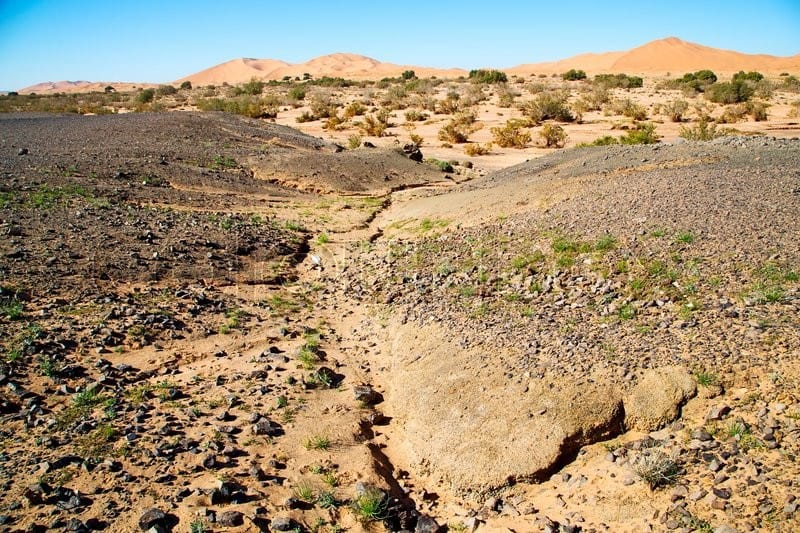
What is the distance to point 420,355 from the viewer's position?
5945 mm

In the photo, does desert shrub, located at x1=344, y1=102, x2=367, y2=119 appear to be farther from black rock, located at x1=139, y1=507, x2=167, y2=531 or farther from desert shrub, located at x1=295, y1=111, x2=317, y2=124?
black rock, located at x1=139, y1=507, x2=167, y2=531

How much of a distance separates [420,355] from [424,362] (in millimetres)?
166

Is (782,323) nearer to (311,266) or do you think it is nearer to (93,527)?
(93,527)

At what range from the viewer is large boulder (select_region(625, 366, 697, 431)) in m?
4.44

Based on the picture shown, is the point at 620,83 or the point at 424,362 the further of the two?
the point at 620,83

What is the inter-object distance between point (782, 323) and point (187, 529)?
15.9ft

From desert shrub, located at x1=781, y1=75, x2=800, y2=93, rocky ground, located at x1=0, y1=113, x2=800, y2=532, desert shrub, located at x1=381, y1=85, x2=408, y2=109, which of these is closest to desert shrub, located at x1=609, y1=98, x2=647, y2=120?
desert shrub, located at x1=781, y1=75, x2=800, y2=93

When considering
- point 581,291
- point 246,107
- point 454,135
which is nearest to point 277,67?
point 246,107

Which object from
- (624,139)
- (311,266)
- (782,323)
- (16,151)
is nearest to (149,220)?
(311,266)

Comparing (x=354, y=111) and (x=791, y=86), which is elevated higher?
(x=791, y=86)

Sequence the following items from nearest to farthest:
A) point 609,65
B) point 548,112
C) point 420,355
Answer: point 420,355 → point 548,112 → point 609,65

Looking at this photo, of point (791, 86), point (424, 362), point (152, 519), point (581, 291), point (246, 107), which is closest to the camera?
point (152, 519)

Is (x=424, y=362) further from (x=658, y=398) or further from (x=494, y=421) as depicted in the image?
(x=658, y=398)

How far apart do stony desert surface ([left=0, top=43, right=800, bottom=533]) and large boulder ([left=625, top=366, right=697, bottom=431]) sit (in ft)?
0.05
